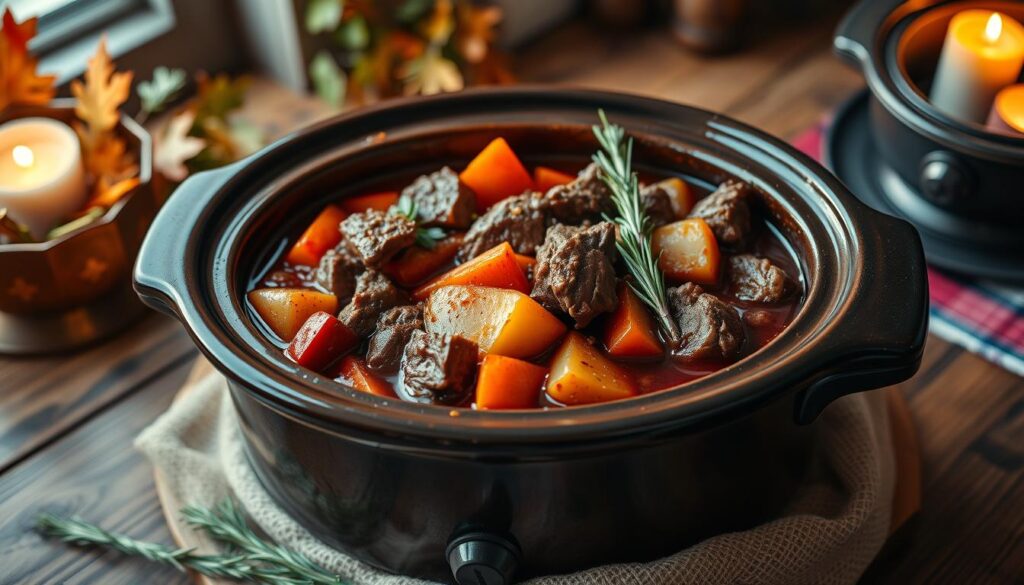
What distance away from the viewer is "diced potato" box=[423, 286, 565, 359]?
58.9 inches

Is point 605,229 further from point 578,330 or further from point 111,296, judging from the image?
point 111,296

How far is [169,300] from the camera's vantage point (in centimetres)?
150

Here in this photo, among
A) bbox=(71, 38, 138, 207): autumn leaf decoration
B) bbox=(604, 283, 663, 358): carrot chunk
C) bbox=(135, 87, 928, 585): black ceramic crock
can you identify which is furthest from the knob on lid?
bbox=(71, 38, 138, 207): autumn leaf decoration

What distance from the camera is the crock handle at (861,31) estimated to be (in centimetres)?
212

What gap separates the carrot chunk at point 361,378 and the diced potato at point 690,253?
1.53ft

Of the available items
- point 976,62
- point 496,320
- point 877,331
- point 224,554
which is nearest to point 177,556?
point 224,554

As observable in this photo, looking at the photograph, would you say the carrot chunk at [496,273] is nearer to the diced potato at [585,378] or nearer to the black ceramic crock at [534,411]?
the diced potato at [585,378]

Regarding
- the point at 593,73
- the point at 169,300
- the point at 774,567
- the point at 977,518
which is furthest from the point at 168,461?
the point at 593,73

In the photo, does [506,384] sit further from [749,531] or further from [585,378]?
[749,531]

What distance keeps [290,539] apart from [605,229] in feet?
2.26

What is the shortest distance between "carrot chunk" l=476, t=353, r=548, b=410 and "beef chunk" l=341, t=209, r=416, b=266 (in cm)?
26

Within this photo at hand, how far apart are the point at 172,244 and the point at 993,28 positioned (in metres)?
1.64

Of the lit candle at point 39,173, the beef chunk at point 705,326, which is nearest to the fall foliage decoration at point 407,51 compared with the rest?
the lit candle at point 39,173

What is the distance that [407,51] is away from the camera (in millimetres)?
2746
